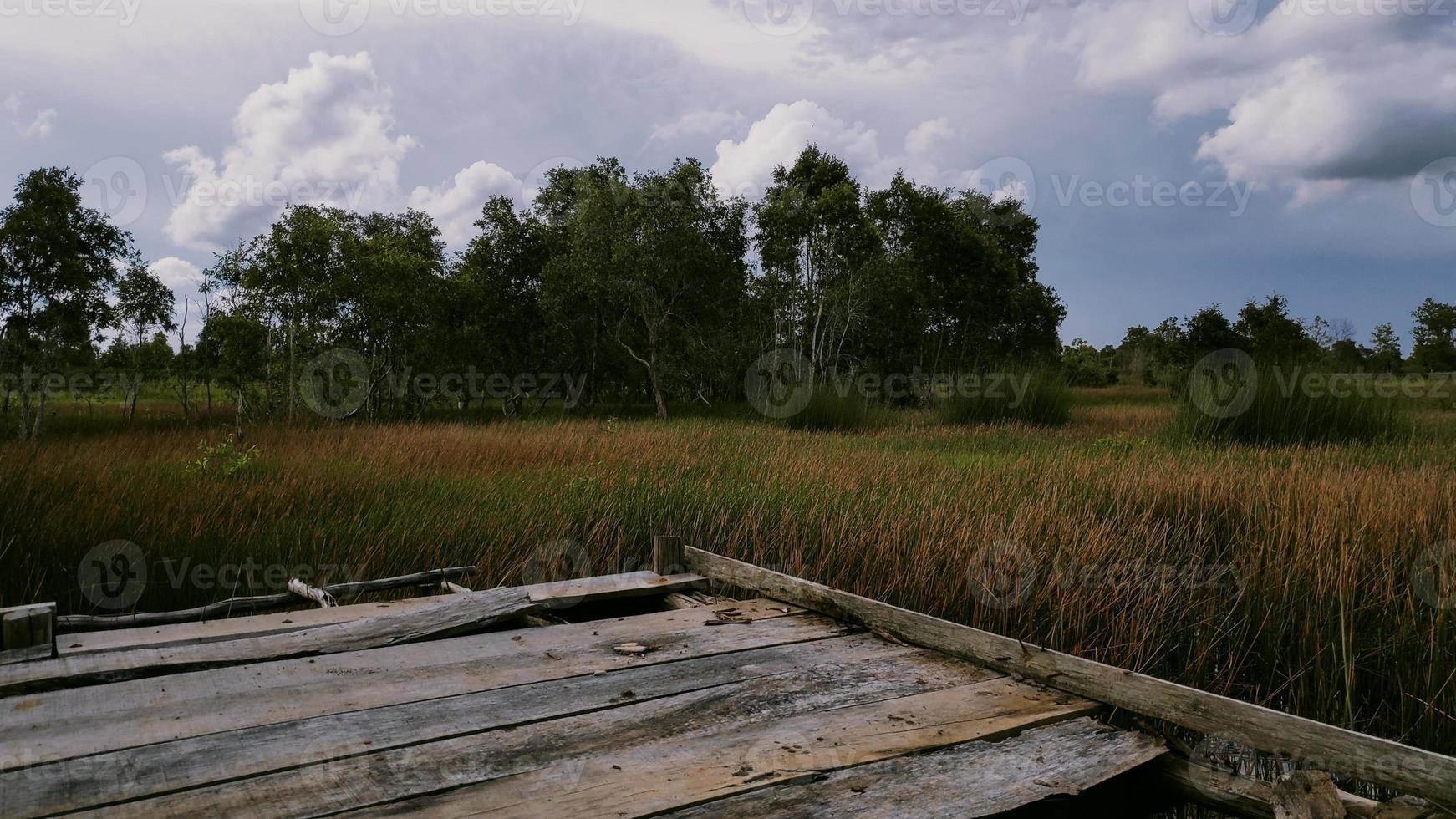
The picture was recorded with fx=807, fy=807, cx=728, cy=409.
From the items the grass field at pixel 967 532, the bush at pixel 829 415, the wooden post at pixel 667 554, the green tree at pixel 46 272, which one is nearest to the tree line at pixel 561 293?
the green tree at pixel 46 272

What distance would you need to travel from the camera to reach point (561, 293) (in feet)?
67.0

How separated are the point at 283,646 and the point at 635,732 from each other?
54.7 inches

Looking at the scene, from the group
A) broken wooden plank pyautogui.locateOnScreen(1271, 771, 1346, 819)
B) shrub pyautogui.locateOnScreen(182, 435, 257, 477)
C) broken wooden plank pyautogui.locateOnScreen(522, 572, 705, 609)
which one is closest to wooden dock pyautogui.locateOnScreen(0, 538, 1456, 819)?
broken wooden plank pyautogui.locateOnScreen(1271, 771, 1346, 819)

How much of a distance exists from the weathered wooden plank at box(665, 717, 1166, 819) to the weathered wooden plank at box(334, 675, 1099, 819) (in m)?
0.04

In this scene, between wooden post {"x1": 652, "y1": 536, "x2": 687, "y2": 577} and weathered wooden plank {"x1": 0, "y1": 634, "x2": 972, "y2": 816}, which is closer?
weathered wooden plank {"x1": 0, "y1": 634, "x2": 972, "y2": 816}

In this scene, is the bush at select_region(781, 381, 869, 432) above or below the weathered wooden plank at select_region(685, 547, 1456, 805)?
above

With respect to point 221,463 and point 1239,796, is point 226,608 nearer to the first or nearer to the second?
point 1239,796

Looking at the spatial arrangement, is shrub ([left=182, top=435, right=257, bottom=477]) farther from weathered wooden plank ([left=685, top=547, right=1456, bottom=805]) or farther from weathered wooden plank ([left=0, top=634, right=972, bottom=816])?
weathered wooden plank ([left=685, top=547, right=1456, bottom=805])

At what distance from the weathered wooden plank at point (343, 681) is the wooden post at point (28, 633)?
34 centimetres

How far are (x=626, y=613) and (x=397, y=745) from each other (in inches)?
68.9

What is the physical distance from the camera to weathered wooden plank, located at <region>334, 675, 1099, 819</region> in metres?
1.65

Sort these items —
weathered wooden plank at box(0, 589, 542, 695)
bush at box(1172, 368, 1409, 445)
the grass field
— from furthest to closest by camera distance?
bush at box(1172, 368, 1409, 445) → the grass field → weathered wooden plank at box(0, 589, 542, 695)

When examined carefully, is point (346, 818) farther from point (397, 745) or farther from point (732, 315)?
point (732, 315)

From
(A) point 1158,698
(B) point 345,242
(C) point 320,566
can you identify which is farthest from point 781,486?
(B) point 345,242
